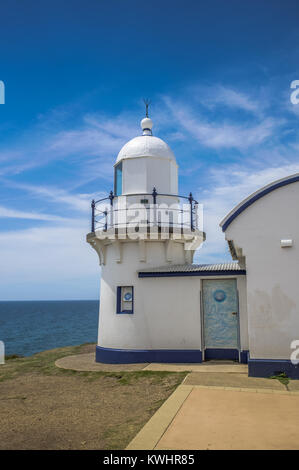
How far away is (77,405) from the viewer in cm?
821

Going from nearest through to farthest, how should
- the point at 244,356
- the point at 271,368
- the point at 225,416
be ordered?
the point at 225,416 → the point at 271,368 → the point at 244,356

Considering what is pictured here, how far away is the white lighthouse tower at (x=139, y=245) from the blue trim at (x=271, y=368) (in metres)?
3.27

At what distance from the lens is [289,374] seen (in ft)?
32.1

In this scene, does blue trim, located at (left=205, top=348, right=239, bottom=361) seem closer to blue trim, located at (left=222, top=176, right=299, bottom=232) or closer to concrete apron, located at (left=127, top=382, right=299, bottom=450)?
concrete apron, located at (left=127, top=382, right=299, bottom=450)

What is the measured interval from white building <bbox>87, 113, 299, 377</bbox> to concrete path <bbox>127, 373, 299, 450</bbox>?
1.85m

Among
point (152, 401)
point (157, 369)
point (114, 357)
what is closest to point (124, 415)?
point (152, 401)

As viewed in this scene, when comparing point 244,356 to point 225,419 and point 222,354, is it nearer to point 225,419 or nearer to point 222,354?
point 222,354

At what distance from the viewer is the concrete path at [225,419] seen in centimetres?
558

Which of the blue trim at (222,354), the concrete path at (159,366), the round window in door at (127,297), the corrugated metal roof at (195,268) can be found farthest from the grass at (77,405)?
the corrugated metal roof at (195,268)

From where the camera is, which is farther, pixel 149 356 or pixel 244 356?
pixel 149 356

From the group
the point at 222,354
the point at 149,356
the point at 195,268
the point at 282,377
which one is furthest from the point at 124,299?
the point at 282,377

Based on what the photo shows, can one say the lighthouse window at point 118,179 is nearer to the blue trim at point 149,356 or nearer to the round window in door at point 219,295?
the round window in door at point 219,295

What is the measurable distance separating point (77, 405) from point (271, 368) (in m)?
5.23
